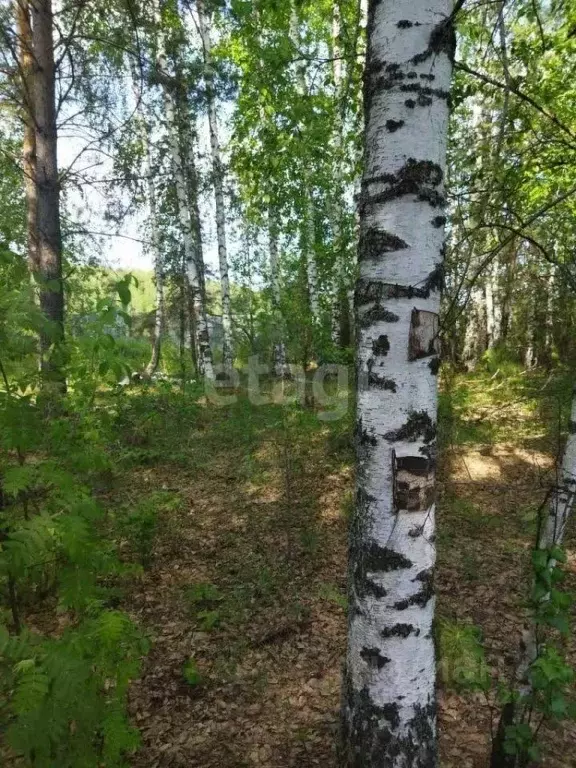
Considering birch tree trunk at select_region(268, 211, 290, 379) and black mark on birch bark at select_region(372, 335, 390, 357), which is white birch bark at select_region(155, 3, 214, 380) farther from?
black mark on birch bark at select_region(372, 335, 390, 357)

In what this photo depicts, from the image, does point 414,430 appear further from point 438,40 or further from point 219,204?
Answer: point 219,204

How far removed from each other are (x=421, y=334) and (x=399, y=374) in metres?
0.16

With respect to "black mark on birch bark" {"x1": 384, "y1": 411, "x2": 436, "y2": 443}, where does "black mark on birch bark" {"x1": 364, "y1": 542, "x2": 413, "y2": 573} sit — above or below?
below

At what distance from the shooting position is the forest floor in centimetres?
281

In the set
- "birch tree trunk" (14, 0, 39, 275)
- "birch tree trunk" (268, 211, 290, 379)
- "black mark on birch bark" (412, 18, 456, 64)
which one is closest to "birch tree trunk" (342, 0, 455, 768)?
"black mark on birch bark" (412, 18, 456, 64)

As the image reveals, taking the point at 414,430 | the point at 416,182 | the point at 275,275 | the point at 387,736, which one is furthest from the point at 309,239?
the point at 387,736

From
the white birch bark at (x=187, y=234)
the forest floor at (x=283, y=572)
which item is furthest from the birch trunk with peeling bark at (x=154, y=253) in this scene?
the forest floor at (x=283, y=572)

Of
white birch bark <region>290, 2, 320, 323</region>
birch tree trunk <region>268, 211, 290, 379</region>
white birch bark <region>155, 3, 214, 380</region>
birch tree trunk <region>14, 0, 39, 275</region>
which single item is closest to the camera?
birch tree trunk <region>14, 0, 39, 275</region>

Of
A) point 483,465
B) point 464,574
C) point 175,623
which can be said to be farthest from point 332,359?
point 175,623

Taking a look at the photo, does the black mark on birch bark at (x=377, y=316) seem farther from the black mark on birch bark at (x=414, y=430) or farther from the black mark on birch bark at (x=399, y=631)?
the black mark on birch bark at (x=399, y=631)

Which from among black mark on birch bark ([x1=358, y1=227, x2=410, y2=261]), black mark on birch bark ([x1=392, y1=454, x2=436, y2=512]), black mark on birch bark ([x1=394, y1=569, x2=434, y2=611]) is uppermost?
black mark on birch bark ([x1=358, y1=227, x2=410, y2=261])

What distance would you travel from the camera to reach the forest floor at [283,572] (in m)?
2.81

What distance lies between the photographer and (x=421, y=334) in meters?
1.59

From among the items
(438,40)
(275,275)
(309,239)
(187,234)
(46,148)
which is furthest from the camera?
(275,275)
